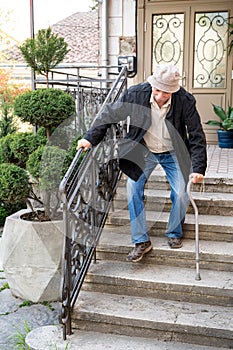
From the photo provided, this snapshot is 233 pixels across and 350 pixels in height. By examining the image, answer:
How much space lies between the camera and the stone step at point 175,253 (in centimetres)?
348

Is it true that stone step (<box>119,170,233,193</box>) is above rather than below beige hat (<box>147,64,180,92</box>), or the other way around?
below

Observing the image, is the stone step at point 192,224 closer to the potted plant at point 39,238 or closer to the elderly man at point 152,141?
the elderly man at point 152,141

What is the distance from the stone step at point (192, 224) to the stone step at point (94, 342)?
1.03 m

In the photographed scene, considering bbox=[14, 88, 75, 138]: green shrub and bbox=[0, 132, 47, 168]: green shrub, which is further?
bbox=[0, 132, 47, 168]: green shrub

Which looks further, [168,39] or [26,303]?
[168,39]

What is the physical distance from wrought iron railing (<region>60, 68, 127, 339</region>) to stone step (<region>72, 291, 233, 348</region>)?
0.16 m

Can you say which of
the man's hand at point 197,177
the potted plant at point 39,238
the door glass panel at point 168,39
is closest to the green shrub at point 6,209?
the potted plant at point 39,238

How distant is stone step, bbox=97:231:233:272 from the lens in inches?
137

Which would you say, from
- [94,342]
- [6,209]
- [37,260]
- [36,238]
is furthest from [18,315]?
[6,209]

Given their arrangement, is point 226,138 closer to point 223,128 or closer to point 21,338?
point 223,128

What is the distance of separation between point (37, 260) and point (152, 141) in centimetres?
145

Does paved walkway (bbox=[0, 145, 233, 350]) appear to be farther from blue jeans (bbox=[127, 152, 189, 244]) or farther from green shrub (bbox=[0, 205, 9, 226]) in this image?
green shrub (bbox=[0, 205, 9, 226])

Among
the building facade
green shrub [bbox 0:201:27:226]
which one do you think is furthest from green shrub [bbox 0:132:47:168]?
the building facade

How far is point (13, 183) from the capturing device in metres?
3.86
